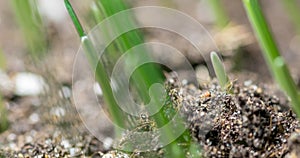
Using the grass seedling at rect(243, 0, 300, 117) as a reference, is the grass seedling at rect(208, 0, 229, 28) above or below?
above

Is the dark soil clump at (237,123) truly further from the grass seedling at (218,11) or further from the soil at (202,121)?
the grass seedling at (218,11)

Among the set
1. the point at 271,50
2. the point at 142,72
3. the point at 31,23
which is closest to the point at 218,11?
the point at 31,23

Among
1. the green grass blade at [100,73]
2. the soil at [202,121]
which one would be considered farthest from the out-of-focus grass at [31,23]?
the green grass blade at [100,73]

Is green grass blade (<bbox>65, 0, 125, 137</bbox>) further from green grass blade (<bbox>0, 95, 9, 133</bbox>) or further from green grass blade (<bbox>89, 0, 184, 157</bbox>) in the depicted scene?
green grass blade (<bbox>0, 95, 9, 133</bbox>)

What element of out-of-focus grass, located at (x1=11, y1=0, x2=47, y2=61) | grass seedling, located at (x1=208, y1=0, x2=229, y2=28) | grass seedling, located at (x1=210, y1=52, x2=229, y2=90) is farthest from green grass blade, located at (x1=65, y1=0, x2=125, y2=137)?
grass seedling, located at (x1=208, y1=0, x2=229, y2=28)

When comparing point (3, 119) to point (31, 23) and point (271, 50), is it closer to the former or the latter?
point (31, 23)

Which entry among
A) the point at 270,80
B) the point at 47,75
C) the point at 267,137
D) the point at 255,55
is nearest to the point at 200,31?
the point at 255,55
